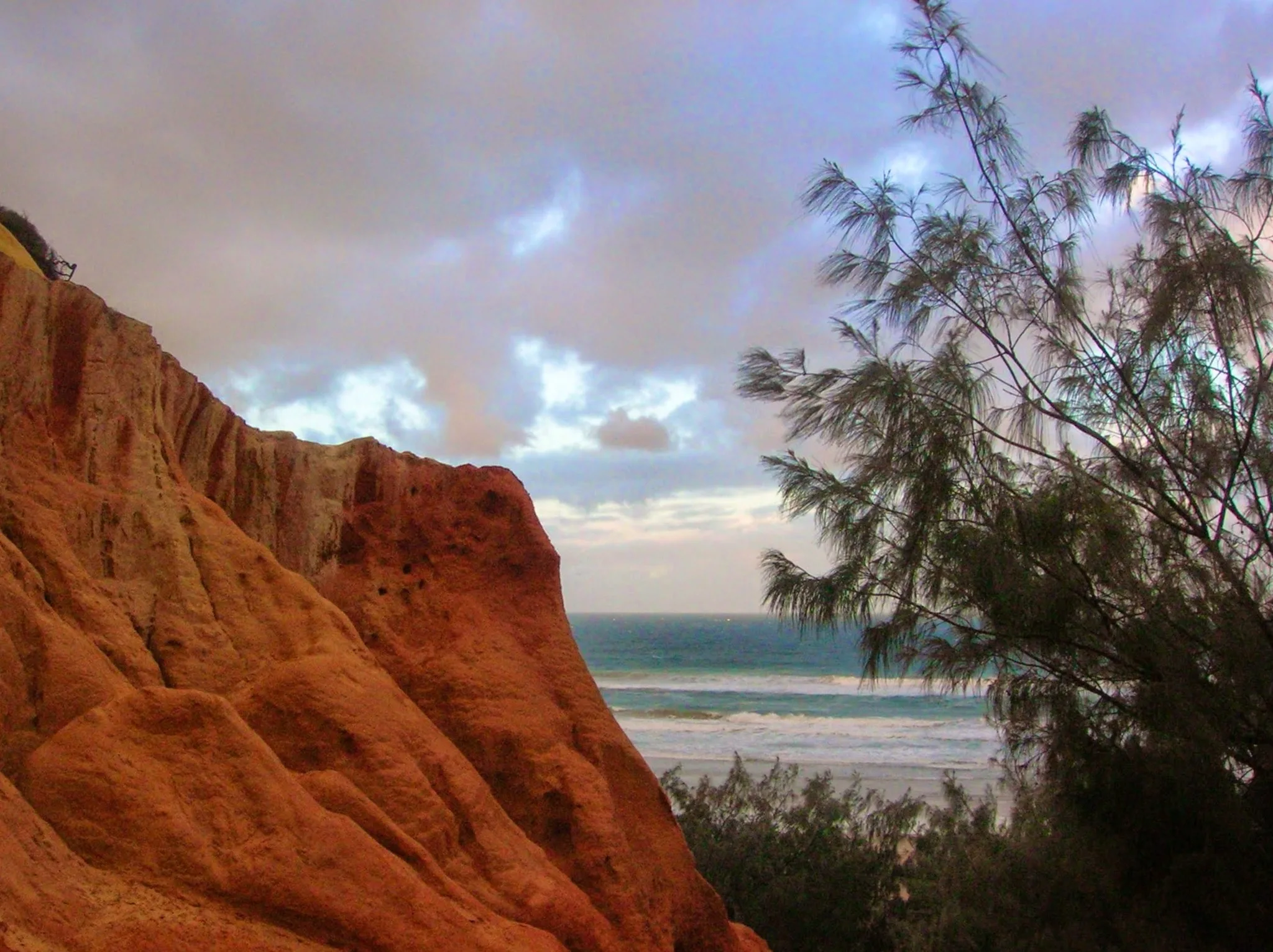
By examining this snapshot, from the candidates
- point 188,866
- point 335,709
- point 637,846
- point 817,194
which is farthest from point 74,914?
point 817,194

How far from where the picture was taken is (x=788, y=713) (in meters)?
46.2

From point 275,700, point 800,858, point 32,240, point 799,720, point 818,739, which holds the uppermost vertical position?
point 32,240

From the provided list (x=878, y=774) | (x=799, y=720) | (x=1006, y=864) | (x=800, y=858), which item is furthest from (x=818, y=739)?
(x=1006, y=864)

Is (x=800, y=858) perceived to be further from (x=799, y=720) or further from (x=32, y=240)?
(x=799, y=720)

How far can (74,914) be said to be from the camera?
12.9 ft

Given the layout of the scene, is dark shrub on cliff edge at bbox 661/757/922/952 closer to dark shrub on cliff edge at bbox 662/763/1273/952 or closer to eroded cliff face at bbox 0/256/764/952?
dark shrub on cliff edge at bbox 662/763/1273/952

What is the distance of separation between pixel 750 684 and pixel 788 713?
1347cm

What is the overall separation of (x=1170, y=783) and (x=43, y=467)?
25.5 feet

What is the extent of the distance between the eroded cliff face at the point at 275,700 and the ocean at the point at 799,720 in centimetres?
299

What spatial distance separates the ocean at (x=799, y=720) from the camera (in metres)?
31.8

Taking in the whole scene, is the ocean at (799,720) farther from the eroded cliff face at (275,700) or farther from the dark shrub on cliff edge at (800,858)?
the eroded cliff face at (275,700)

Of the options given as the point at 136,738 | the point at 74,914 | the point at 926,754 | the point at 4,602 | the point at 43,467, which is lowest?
the point at 926,754

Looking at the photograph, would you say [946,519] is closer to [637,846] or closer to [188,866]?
[637,846]

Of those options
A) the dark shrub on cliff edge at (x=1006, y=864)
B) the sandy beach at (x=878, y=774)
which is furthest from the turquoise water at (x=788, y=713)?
the dark shrub on cliff edge at (x=1006, y=864)
